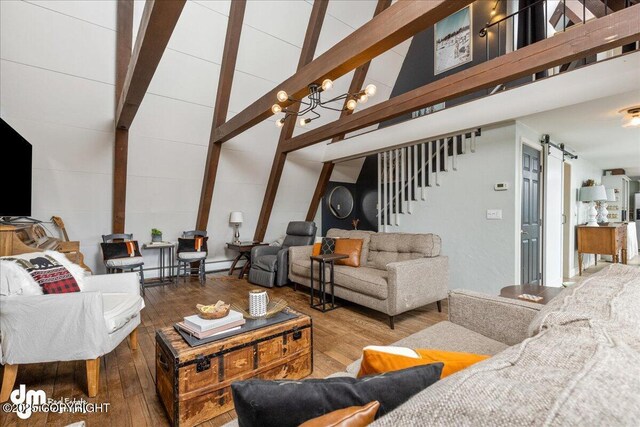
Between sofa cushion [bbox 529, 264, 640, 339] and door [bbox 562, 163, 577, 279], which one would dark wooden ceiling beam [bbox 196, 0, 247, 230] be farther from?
door [bbox 562, 163, 577, 279]

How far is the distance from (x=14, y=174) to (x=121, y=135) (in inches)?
49.0

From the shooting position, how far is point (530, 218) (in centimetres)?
369

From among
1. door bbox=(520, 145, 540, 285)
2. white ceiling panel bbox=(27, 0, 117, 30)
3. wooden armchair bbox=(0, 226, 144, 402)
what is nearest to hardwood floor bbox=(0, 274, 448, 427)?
wooden armchair bbox=(0, 226, 144, 402)

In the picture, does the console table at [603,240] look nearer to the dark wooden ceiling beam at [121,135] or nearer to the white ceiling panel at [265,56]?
the white ceiling panel at [265,56]

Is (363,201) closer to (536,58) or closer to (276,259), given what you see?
(276,259)

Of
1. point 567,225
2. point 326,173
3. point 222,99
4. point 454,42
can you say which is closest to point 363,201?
point 326,173

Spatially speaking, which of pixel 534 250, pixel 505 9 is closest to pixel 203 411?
pixel 534 250

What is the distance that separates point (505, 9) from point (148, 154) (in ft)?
18.3

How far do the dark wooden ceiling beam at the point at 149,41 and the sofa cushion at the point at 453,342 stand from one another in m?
2.28

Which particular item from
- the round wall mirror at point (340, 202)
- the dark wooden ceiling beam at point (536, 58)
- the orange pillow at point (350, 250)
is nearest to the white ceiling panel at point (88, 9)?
the dark wooden ceiling beam at point (536, 58)

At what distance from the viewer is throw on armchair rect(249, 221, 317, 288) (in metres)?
4.52

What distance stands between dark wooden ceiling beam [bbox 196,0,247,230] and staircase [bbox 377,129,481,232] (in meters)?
2.70

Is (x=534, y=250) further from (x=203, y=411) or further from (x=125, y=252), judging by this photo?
(x=125, y=252)

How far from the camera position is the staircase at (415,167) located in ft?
12.8
